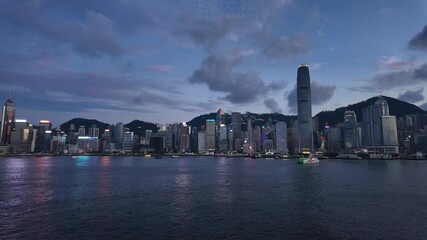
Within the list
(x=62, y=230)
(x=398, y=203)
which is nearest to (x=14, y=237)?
(x=62, y=230)

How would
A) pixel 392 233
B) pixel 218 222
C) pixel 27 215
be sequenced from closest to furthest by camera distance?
pixel 392 233 → pixel 218 222 → pixel 27 215

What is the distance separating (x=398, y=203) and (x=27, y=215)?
66639mm

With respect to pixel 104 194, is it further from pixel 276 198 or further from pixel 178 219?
pixel 276 198

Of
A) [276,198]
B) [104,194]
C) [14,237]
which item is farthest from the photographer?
[104,194]

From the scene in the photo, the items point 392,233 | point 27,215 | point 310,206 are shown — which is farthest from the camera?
point 310,206

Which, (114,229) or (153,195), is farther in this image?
(153,195)

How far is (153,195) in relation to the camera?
234ft

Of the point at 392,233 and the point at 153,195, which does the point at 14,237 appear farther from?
the point at 392,233

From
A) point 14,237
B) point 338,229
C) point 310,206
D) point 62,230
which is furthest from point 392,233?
point 14,237

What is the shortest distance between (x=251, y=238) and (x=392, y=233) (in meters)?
18.8

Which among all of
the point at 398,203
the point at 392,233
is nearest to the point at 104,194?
the point at 392,233

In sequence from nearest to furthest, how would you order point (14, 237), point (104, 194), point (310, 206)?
point (14, 237) < point (310, 206) < point (104, 194)

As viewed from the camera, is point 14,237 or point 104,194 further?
point 104,194

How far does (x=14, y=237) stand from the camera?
1515 inches
